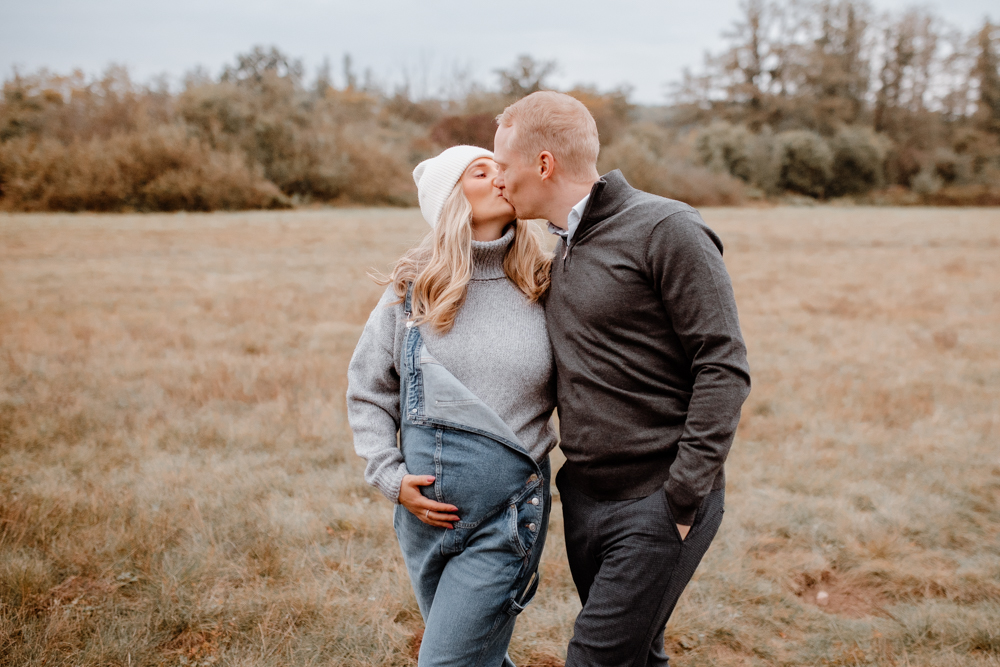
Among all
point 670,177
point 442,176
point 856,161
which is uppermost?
point 856,161

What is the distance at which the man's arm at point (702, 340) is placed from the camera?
1.78 metres

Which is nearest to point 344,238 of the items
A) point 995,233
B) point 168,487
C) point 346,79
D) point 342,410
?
point 342,410

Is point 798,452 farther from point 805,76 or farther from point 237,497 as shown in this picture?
point 805,76

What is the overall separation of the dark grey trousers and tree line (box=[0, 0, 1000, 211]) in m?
33.0

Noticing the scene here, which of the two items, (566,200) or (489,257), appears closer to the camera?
(566,200)

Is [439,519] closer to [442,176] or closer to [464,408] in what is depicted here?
[464,408]

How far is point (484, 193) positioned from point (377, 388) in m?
0.73

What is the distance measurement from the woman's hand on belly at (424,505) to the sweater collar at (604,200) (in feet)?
2.97

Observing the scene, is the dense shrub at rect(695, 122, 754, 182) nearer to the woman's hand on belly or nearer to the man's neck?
the man's neck

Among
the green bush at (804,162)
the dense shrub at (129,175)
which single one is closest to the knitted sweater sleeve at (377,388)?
the dense shrub at (129,175)

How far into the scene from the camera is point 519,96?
171 feet

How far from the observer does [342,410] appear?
6215 mm

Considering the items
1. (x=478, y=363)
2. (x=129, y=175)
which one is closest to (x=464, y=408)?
(x=478, y=363)

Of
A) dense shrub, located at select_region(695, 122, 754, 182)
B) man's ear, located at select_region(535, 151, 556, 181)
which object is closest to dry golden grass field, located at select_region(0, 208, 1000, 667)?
man's ear, located at select_region(535, 151, 556, 181)
